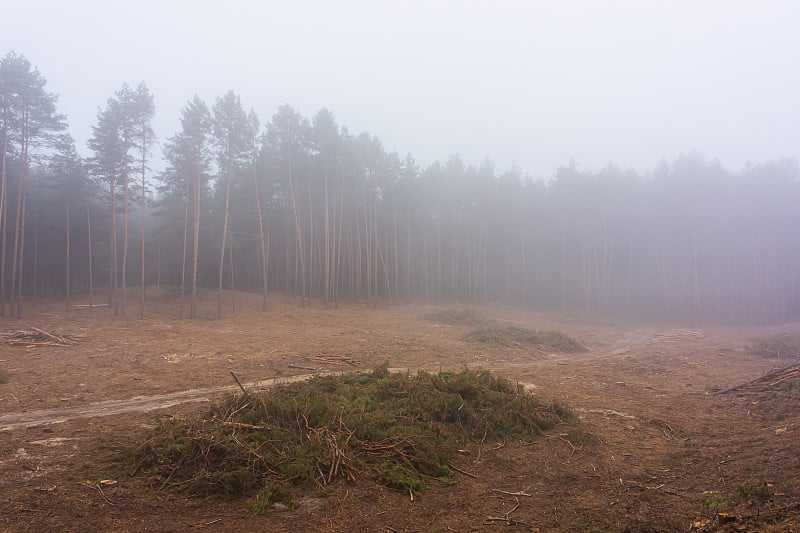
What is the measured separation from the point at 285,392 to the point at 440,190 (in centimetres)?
4103

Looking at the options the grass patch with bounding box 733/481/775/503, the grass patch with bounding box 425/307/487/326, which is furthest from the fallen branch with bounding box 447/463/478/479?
the grass patch with bounding box 425/307/487/326

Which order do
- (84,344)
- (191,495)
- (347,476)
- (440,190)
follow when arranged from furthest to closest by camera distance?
(440,190)
(84,344)
(347,476)
(191,495)

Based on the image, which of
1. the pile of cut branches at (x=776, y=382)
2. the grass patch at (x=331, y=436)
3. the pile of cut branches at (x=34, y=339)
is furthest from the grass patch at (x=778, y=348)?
the pile of cut branches at (x=34, y=339)

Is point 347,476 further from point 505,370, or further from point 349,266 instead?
point 349,266

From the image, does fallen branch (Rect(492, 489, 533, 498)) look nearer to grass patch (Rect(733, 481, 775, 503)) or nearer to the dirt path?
grass patch (Rect(733, 481, 775, 503))

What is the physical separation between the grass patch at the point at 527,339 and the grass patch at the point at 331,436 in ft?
42.7

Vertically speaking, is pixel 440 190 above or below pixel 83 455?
above

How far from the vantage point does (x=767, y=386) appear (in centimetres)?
1138

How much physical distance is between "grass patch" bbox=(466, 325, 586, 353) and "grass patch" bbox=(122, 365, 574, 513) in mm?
13000

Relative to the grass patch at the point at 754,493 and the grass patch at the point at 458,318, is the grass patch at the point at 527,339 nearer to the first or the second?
the grass patch at the point at 458,318

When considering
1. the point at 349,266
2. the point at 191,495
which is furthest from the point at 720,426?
the point at 349,266

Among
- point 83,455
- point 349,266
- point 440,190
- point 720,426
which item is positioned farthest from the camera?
point 440,190

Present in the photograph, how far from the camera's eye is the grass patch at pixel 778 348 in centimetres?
1993

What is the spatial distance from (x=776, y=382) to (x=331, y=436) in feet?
37.3
